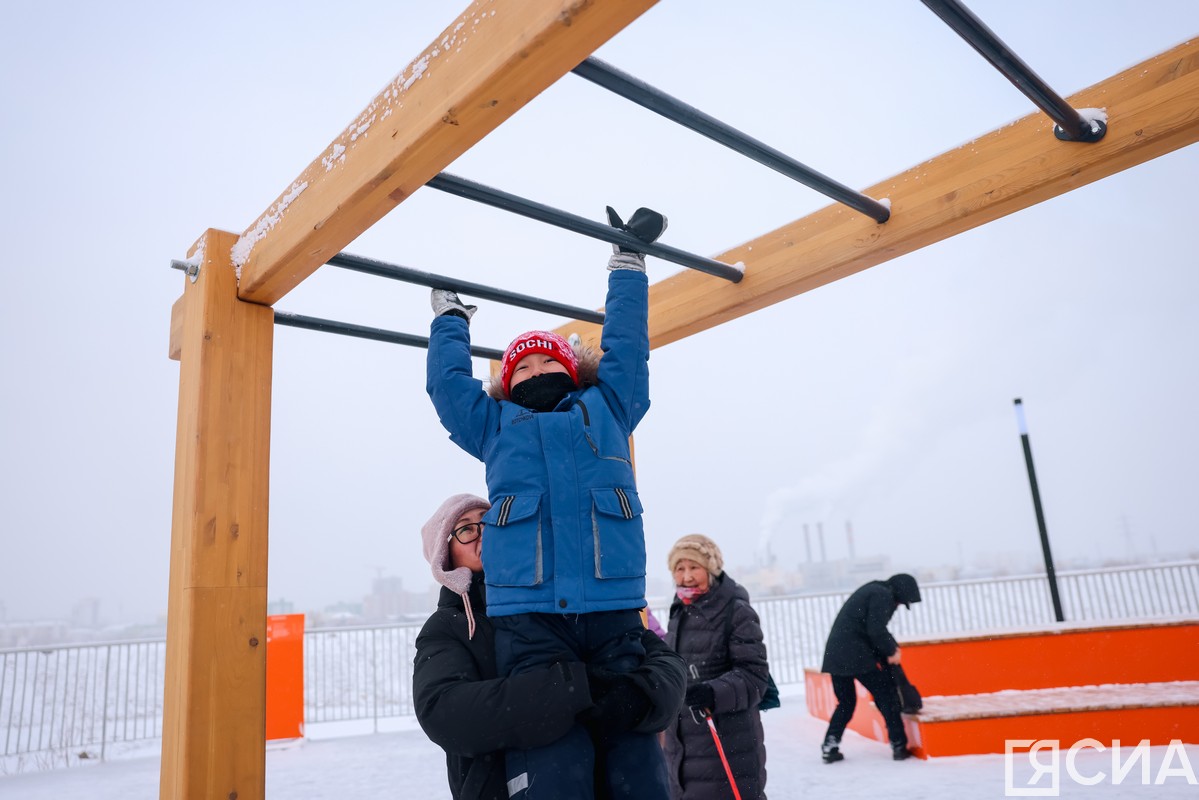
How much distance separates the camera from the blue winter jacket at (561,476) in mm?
1643

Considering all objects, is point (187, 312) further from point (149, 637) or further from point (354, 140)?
point (149, 637)

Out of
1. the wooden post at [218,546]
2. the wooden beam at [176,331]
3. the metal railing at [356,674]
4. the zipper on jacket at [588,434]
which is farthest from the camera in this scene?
the metal railing at [356,674]

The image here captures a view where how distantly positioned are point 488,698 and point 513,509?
0.38m

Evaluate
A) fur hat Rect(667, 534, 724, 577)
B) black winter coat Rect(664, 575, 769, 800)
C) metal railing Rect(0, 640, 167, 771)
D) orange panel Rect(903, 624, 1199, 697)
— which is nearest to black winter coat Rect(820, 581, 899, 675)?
orange panel Rect(903, 624, 1199, 697)

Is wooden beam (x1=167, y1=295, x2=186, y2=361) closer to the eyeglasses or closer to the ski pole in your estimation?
the eyeglasses

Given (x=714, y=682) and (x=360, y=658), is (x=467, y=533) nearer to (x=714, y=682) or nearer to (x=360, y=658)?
(x=714, y=682)

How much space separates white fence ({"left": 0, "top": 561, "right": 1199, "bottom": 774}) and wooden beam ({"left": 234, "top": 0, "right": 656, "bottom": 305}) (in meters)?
5.59

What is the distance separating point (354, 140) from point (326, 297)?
4381 cm

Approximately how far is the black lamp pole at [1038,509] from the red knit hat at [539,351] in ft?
22.5

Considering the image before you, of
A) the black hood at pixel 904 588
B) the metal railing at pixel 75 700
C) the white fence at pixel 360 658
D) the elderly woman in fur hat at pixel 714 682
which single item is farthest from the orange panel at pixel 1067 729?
the metal railing at pixel 75 700

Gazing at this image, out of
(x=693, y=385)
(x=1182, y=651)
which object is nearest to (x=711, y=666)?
(x=1182, y=651)

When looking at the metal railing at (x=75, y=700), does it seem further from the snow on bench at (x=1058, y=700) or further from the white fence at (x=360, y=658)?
the snow on bench at (x=1058, y=700)

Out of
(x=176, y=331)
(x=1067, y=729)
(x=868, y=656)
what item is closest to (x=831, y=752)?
(x=868, y=656)

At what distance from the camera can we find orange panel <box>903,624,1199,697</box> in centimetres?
557
